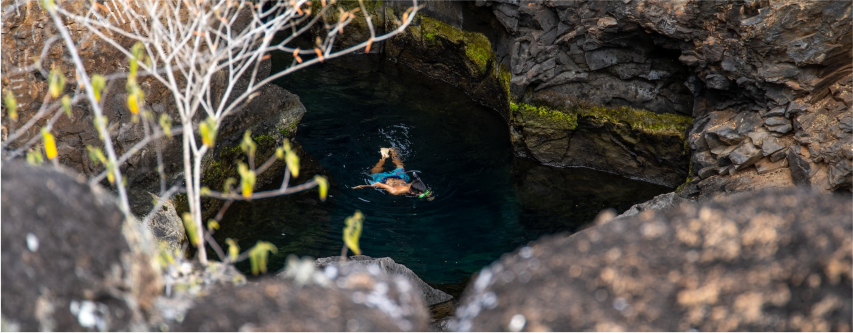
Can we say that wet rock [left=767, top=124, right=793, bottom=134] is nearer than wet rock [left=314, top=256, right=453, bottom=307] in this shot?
No

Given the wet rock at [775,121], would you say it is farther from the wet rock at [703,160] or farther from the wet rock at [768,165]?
the wet rock at [703,160]

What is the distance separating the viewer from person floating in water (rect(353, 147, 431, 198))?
10.3m

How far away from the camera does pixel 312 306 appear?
2.66 m

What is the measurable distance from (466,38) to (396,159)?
14.1 feet

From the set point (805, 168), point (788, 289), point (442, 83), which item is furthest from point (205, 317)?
point (442, 83)

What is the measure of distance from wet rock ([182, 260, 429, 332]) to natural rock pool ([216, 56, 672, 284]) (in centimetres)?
585

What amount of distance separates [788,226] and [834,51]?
6.52 m

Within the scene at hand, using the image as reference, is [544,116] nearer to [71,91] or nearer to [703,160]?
[703,160]

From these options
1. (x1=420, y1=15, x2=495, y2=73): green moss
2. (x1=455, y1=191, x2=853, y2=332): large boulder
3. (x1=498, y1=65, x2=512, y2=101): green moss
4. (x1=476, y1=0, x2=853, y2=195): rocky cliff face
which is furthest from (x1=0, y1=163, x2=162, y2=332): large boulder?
(x1=420, y1=15, x2=495, y2=73): green moss

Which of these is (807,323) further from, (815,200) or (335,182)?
(335,182)

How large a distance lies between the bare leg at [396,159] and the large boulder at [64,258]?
8.32 m

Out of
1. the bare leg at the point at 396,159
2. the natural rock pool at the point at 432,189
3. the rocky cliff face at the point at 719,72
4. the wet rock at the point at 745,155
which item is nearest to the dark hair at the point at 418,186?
the natural rock pool at the point at 432,189

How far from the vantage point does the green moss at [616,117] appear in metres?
10.5

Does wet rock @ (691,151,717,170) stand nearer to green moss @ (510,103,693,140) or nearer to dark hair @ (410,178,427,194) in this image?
green moss @ (510,103,693,140)
